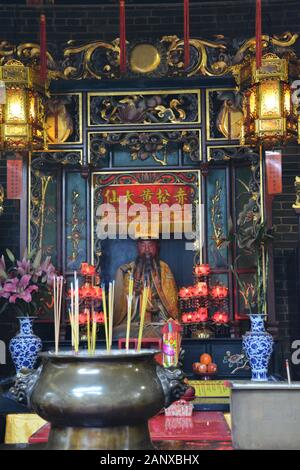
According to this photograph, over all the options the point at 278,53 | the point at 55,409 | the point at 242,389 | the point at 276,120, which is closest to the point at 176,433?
the point at 242,389

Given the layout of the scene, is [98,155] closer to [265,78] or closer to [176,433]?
[265,78]

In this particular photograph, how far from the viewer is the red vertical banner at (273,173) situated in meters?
6.02

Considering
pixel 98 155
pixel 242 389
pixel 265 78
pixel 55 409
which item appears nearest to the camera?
pixel 55 409

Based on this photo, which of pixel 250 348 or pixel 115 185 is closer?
pixel 250 348

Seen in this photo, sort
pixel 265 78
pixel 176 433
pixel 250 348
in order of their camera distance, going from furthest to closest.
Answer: pixel 265 78 → pixel 250 348 → pixel 176 433

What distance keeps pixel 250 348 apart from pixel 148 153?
1.98m

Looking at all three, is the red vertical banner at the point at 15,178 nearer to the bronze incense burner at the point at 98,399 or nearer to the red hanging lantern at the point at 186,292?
the red hanging lantern at the point at 186,292

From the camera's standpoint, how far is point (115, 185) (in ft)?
21.4

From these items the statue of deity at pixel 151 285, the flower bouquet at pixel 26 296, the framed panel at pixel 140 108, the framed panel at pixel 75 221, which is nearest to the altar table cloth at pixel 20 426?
the flower bouquet at pixel 26 296

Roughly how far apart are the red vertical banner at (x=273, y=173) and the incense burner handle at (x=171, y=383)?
15.2ft

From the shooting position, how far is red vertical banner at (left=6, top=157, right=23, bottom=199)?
241 inches

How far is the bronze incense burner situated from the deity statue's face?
490 centimetres

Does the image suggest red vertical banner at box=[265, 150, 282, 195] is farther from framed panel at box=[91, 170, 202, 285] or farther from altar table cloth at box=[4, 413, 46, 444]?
altar table cloth at box=[4, 413, 46, 444]

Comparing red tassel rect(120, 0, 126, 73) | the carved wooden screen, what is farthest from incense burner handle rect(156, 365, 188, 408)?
the carved wooden screen
